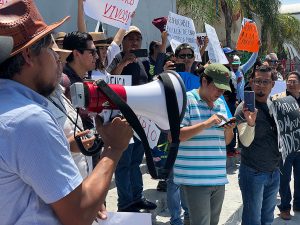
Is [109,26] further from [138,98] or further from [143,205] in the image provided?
[138,98]

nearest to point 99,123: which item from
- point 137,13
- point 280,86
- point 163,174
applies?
point 163,174

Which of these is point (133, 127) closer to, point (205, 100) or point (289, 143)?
point (205, 100)

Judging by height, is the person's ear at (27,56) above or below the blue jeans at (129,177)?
above

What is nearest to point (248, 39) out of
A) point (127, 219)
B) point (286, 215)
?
point (286, 215)

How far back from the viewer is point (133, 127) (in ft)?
4.98

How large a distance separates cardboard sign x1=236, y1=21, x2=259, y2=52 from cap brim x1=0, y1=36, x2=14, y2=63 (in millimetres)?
6156

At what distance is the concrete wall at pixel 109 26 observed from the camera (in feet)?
19.6

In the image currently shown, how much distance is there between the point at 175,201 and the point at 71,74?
1.62m

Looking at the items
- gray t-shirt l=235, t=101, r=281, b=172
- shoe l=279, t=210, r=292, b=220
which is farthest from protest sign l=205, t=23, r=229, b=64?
gray t-shirt l=235, t=101, r=281, b=172

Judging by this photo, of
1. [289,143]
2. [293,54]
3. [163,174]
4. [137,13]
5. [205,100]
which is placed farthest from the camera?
[293,54]

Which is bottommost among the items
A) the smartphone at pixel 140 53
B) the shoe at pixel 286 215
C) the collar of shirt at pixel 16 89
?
the shoe at pixel 286 215

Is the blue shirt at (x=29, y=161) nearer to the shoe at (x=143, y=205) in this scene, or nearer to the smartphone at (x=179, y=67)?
the shoe at (x=143, y=205)

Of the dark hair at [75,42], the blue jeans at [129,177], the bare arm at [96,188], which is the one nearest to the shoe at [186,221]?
the blue jeans at [129,177]

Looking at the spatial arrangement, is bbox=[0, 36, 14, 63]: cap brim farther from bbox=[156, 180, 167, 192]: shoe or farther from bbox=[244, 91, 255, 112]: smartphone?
bbox=[156, 180, 167, 192]: shoe
